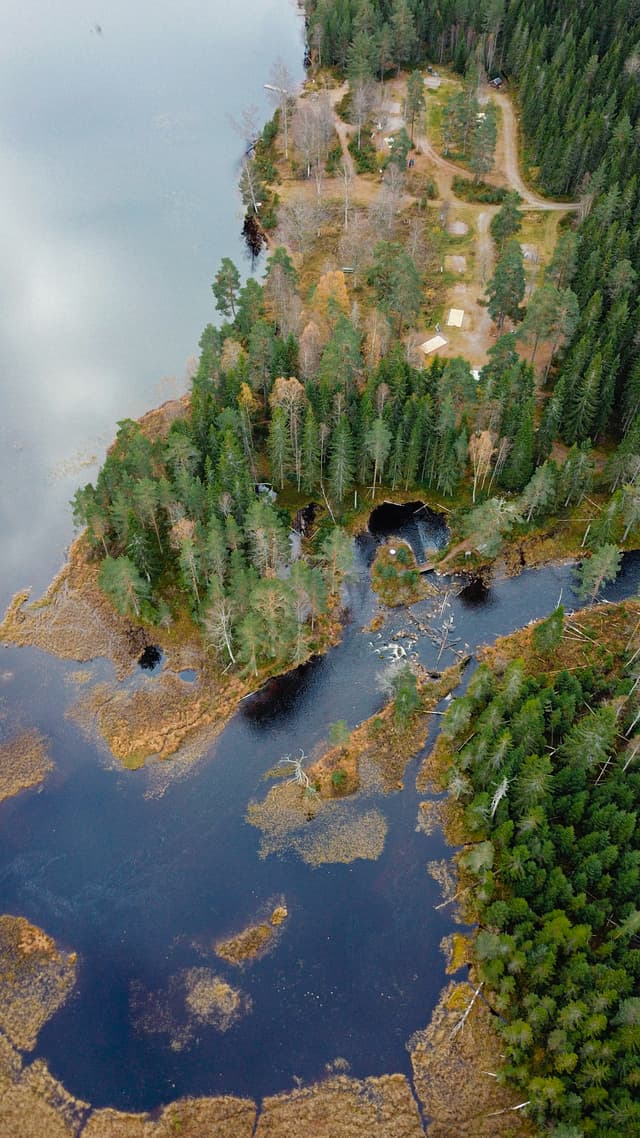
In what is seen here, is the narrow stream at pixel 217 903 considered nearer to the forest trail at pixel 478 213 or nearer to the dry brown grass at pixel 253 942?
the dry brown grass at pixel 253 942

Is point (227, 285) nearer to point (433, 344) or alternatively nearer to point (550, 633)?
point (433, 344)

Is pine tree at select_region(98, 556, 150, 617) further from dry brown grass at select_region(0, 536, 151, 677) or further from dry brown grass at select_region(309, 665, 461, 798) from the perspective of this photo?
dry brown grass at select_region(309, 665, 461, 798)

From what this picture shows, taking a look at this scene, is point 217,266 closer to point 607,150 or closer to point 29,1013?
point 607,150

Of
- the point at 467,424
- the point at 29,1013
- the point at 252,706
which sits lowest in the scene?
the point at 29,1013

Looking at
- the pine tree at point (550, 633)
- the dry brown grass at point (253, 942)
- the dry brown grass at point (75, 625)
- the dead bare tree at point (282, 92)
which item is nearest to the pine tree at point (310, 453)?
the dry brown grass at point (75, 625)

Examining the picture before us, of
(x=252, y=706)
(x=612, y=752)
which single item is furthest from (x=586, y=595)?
(x=252, y=706)

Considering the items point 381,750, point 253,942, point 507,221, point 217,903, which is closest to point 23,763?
point 217,903

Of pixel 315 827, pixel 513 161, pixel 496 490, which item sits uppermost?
pixel 513 161

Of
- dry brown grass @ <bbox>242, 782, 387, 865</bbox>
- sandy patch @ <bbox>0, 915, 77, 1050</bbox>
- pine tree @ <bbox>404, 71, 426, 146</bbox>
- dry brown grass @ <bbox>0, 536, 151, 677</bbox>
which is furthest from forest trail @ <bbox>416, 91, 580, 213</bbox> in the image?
sandy patch @ <bbox>0, 915, 77, 1050</bbox>
